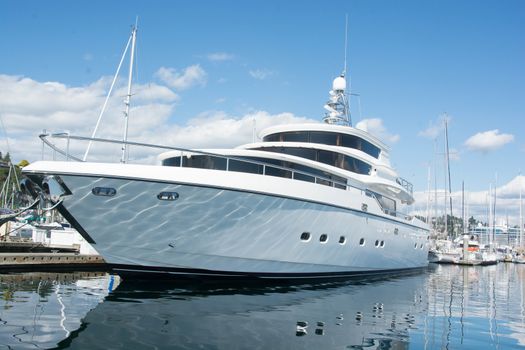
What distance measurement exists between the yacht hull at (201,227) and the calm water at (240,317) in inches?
24.9

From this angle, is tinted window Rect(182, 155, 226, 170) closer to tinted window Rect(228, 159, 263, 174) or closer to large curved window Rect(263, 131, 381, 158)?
tinted window Rect(228, 159, 263, 174)

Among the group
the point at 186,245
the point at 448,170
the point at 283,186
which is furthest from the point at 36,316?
the point at 448,170

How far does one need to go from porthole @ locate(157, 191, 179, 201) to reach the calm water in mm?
2041

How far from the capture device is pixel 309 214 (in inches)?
441

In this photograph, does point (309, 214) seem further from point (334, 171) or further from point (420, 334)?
point (420, 334)

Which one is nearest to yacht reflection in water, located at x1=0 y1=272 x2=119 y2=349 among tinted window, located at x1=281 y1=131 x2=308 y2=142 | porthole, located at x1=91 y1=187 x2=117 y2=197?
porthole, located at x1=91 y1=187 x2=117 y2=197

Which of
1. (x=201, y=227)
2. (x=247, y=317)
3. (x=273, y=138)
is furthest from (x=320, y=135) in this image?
Result: (x=247, y=317)

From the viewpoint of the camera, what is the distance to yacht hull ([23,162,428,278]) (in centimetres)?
948

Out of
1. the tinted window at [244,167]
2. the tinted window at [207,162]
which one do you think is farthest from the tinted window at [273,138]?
the tinted window at [207,162]

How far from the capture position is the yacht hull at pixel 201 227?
31.1 feet

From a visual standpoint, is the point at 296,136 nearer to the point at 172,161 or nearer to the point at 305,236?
the point at 305,236

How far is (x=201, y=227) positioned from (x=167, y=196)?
1.05 metres

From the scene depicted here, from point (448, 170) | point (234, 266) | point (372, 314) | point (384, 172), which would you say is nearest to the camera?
point (372, 314)

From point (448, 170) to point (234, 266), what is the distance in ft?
110
